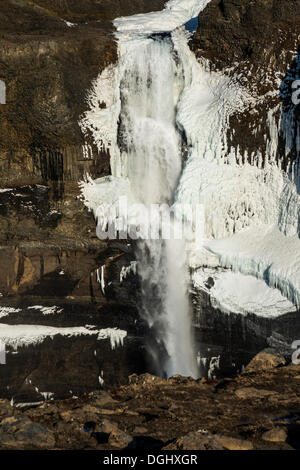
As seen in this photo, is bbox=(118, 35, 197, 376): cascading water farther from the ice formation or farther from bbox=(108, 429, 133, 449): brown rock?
bbox=(108, 429, 133, 449): brown rock

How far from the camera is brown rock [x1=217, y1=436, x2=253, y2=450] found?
6386 mm

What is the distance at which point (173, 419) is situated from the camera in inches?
305

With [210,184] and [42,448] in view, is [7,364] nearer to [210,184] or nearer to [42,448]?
[210,184]

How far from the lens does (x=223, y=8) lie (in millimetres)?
16656

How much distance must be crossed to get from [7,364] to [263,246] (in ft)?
30.2

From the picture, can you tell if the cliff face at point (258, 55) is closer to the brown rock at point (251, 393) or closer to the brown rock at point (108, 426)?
the brown rock at point (251, 393)

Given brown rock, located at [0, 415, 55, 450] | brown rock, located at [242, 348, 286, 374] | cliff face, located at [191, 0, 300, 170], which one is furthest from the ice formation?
brown rock, located at [0, 415, 55, 450]

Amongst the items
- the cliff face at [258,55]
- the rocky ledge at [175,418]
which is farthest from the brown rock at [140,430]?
the cliff face at [258,55]

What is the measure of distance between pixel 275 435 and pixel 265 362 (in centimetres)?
468

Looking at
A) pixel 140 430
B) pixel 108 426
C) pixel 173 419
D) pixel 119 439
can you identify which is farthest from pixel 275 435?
pixel 108 426

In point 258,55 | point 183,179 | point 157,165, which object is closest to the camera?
point 258,55

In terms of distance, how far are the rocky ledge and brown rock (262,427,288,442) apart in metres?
0.01

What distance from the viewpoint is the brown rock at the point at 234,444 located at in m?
6.39

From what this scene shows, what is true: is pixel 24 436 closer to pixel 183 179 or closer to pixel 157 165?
pixel 183 179
